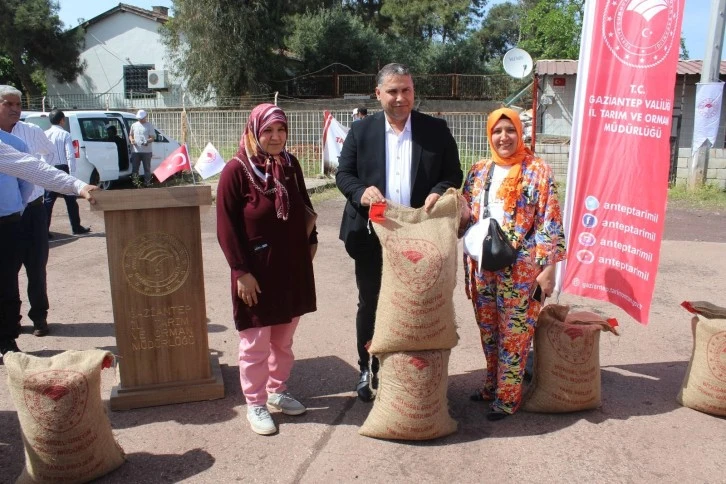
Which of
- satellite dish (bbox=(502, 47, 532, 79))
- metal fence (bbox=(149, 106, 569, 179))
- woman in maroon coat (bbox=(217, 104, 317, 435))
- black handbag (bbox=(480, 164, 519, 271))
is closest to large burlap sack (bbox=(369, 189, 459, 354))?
black handbag (bbox=(480, 164, 519, 271))

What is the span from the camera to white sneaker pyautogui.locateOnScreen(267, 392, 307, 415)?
11.8 ft

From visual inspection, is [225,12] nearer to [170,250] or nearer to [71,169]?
[71,169]

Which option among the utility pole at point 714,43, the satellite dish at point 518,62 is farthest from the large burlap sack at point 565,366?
the satellite dish at point 518,62

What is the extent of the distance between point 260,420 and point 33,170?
6.61ft

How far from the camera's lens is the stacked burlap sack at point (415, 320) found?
3121 millimetres

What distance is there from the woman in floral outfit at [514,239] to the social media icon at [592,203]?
3.45 feet

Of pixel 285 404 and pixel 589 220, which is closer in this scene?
pixel 285 404

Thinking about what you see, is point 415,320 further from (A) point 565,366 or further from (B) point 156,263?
(B) point 156,263

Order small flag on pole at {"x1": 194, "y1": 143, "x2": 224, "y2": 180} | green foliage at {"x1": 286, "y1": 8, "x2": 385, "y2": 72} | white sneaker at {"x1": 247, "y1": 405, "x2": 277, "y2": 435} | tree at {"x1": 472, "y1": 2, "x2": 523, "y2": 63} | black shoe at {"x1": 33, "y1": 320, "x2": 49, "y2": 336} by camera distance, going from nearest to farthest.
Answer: white sneaker at {"x1": 247, "y1": 405, "x2": 277, "y2": 435}
black shoe at {"x1": 33, "y1": 320, "x2": 49, "y2": 336}
small flag on pole at {"x1": 194, "y1": 143, "x2": 224, "y2": 180}
green foliage at {"x1": 286, "y1": 8, "x2": 385, "y2": 72}
tree at {"x1": 472, "y1": 2, "x2": 523, "y2": 63}

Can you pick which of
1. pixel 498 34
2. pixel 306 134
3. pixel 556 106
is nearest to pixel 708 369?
pixel 306 134

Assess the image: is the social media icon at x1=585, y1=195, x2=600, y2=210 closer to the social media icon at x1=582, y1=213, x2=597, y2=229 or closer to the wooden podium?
the social media icon at x1=582, y1=213, x2=597, y2=229

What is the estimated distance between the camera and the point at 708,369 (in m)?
3.52

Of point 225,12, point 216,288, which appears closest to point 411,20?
point 225,12

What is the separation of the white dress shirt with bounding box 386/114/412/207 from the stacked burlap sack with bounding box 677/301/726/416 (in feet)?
5.99
